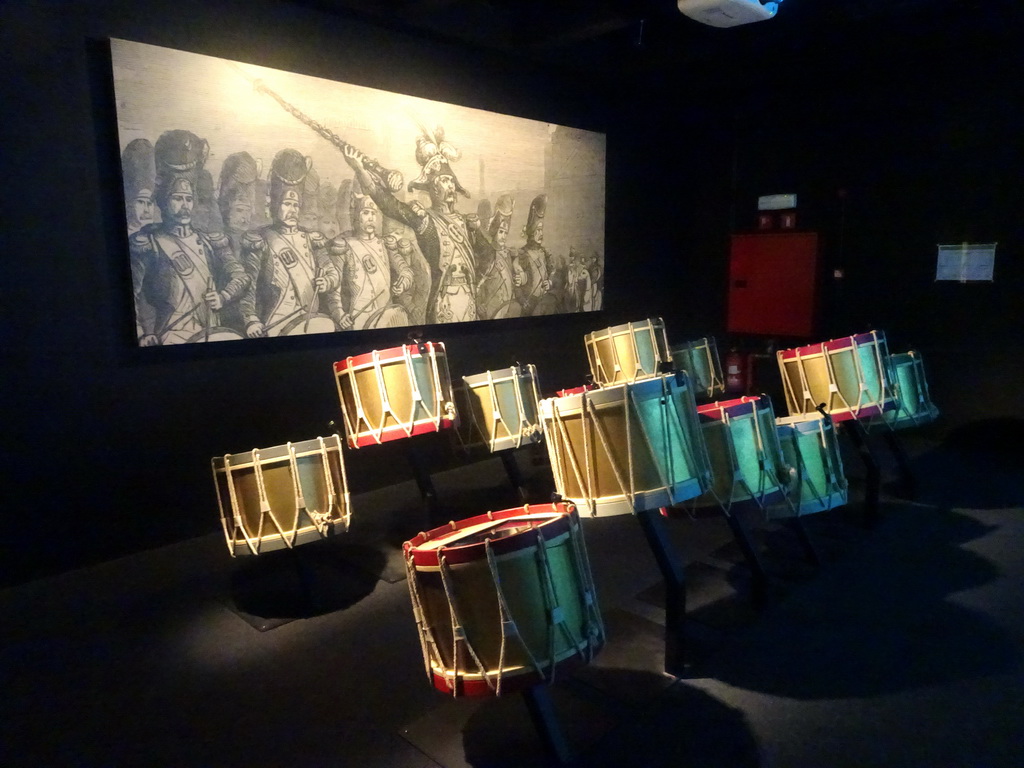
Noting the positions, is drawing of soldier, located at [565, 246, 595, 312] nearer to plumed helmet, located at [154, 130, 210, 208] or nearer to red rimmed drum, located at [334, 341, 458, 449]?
red rimmed drum, located at [334, 341, 458, 449]

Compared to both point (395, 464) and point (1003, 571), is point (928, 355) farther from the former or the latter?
point (395, 464)

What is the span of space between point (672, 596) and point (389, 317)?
8.90ft

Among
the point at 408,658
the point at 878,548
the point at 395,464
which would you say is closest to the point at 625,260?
the point at 395,464

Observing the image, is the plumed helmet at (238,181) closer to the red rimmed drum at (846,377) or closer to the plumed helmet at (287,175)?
the plumed helmet at (287,175)

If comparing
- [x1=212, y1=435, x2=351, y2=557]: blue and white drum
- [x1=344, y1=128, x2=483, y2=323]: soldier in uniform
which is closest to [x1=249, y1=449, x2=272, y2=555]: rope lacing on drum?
[x1=212, y1=435, x2=351, y2=557]: blue and white drum

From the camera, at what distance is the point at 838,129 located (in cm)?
582

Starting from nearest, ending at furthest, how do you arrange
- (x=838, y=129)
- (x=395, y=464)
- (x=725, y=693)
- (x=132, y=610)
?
(x=725, y=693)
(x=132, y=610)
(x=395, y=464)
(x=838, y=129)

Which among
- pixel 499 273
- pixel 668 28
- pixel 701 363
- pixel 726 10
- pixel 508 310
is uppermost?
pixel 668 28

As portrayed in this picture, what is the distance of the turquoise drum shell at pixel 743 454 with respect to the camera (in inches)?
101

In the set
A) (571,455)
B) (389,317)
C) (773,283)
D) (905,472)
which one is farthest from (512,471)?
(773,283)

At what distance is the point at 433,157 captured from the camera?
14.9ft

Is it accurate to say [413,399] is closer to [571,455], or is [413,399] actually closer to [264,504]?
[264,504]

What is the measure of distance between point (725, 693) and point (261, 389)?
2933 mm

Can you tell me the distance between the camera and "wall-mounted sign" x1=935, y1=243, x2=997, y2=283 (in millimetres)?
5125
